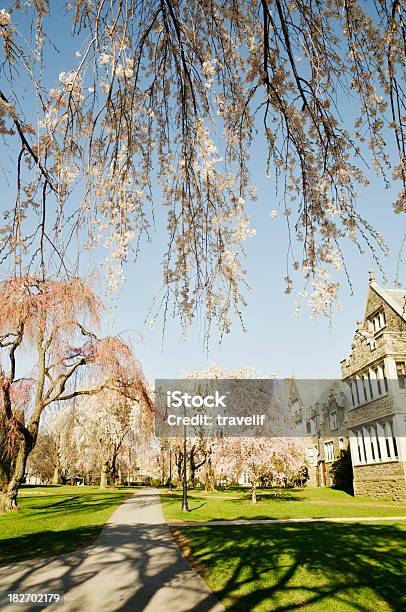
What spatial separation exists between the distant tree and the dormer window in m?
9.30

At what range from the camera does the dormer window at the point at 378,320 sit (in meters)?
21.5

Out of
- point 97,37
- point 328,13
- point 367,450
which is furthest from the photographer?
point 367,450

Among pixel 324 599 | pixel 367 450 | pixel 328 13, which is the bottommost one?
pixel 324 599

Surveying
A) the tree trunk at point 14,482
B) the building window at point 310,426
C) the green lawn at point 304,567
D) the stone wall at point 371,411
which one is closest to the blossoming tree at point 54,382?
the tree trunk at point 14,482

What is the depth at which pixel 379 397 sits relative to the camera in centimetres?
2038

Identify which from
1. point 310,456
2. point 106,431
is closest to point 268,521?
point 310,456

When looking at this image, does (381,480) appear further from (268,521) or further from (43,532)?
(43,532)

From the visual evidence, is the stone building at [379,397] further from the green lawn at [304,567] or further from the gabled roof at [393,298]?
the green lawn at [304,567]

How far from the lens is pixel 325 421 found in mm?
32969

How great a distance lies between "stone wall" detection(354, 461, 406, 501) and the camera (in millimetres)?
18375

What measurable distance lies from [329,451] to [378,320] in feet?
43.4

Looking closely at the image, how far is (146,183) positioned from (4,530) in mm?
11133

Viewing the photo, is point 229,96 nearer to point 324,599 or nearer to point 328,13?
point 328,13

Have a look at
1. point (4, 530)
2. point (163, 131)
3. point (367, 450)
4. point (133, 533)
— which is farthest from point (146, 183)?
point (367, 450)
